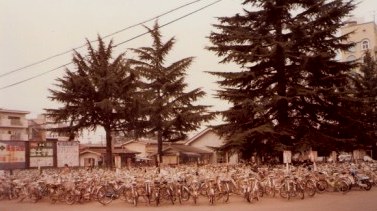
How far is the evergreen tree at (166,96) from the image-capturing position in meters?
40.3

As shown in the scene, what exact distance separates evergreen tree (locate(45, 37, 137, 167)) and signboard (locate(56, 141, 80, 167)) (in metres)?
6.16

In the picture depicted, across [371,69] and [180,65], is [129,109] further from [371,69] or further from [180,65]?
[371,69]

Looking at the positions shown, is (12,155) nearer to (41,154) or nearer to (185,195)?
(41,154)

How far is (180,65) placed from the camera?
137 feet

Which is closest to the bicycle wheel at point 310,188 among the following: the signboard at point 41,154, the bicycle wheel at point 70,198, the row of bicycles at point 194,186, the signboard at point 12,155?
the row of bicycles at point 194,186

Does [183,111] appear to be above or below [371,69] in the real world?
below

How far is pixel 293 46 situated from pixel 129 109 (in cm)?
1853

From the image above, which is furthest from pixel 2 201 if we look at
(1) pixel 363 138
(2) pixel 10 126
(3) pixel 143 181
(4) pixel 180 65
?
(2) pixel 10 126

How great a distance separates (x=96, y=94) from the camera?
38812 millimetres

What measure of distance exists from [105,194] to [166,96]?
945 inches

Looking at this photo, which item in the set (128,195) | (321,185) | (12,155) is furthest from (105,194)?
(12,155)

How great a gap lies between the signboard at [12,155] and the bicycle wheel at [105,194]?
1203 centimetres

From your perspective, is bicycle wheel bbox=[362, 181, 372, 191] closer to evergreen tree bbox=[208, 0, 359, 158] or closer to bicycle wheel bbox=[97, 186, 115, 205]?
evergreen tree bbox=[208, 0, 359, 158]

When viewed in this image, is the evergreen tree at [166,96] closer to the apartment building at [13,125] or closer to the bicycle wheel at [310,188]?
the bicycle wheel at [310,188]
